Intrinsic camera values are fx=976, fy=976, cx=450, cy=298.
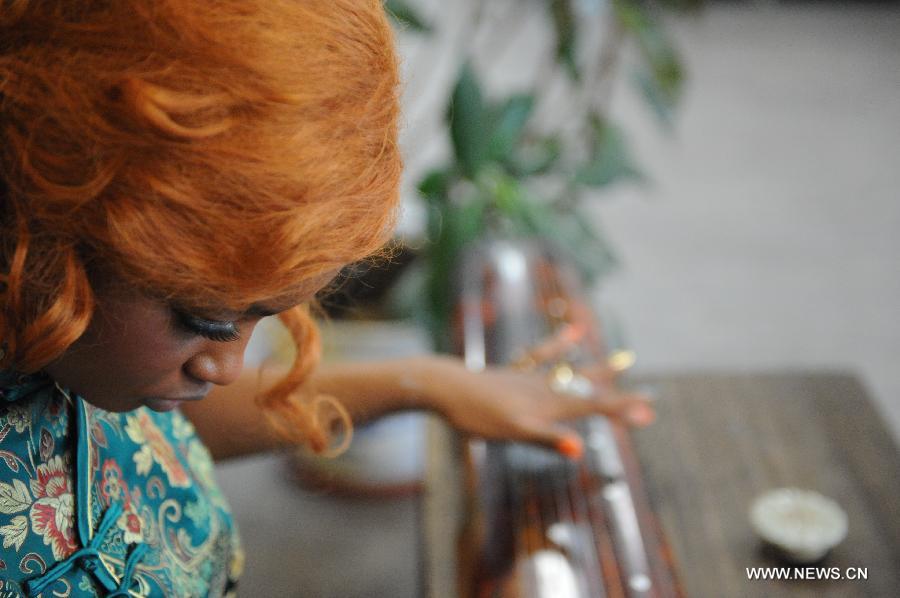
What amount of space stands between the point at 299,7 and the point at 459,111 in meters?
1.44

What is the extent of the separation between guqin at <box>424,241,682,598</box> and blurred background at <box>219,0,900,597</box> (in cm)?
24

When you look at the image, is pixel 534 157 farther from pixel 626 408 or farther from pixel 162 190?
pixel 162 190

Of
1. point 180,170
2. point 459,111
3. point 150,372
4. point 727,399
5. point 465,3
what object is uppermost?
point 180,170

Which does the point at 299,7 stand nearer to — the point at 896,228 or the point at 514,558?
the point at 514,558

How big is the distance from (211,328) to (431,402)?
22.7 inches

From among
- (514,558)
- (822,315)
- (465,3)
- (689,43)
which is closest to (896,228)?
(822,315)

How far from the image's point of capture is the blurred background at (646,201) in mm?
2168

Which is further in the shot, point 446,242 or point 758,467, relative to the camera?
point 446,242

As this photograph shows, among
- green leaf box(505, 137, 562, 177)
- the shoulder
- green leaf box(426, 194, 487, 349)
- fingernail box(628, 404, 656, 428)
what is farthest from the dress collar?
green leaf box(505, 137, 562, 177)

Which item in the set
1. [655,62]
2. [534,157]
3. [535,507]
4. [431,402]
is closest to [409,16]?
[534,157]

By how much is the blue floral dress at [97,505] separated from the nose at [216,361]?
0.55ft

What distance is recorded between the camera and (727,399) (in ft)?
A: 5.32

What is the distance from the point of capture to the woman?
1.93 ft

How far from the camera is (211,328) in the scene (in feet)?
2.29
